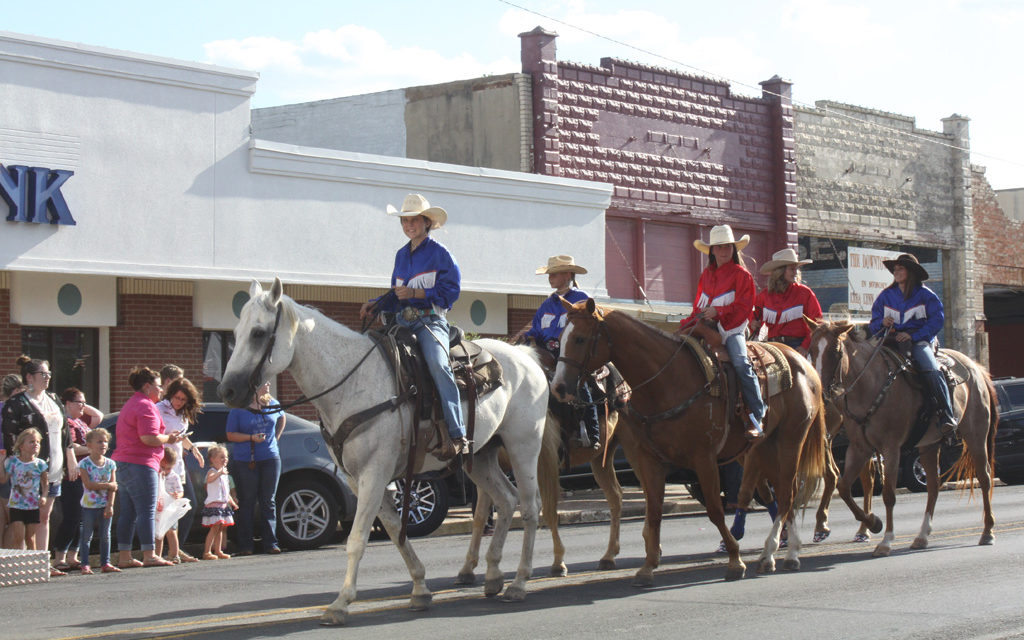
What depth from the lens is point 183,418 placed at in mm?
14125

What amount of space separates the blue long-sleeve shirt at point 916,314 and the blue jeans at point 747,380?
298cm

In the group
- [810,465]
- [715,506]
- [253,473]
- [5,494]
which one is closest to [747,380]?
[715,506]

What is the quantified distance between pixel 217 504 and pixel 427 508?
113 inches

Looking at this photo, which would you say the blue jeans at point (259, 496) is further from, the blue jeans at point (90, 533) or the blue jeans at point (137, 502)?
the blue jeans at point (90, 533)

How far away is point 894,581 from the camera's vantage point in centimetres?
1034

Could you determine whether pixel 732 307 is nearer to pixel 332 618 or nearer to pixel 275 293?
pixel 275 293

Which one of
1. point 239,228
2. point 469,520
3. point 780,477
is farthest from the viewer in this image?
point 239,228

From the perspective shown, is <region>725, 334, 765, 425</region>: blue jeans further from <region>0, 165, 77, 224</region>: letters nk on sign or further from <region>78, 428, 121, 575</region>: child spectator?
<region>0, 165, 77, 224</region>: letters nk on sign

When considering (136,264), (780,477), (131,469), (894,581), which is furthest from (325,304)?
(894,581)

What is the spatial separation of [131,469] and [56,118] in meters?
7.64

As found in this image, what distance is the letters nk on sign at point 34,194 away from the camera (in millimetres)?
18359

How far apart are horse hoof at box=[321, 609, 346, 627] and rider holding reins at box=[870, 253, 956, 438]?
7.03 m

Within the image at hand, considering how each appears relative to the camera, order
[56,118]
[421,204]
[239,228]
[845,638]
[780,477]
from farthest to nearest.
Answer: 1. [239,228]
2. [56,118]
3. [780,477]
4. [421,204]
5. [845,638]

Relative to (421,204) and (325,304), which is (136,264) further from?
(421,204)
